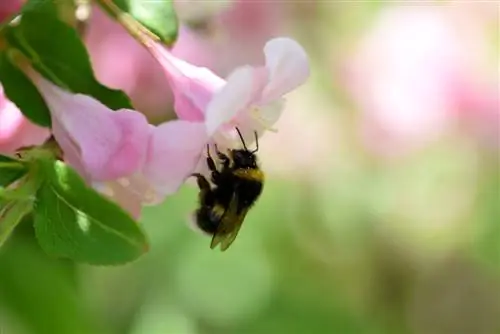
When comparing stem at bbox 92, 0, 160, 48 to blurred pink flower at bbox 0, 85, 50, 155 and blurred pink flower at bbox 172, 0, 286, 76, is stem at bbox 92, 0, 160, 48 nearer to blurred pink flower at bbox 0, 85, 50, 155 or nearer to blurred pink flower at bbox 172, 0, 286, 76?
blurred pink flower at bbox 0, 85, 50, 155

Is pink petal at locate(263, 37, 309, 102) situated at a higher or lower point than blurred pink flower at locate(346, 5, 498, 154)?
higher

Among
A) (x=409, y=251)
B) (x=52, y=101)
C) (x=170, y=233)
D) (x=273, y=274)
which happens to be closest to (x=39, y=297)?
(x=52, y=101)

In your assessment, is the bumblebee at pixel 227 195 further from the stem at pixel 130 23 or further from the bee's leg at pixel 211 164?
the stem at pixel 130 23

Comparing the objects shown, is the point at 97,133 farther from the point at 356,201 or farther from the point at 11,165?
the point at 356,201

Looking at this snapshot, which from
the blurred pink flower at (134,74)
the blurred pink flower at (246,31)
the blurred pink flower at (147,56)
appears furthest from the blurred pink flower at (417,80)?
the blurred pink flower at (134,74)

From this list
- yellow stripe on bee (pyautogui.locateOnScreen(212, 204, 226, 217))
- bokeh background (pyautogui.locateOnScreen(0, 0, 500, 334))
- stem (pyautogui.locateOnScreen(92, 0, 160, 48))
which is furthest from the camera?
bokeh background (pyautogui.locateOnScreen(0, 0, 500, 334))

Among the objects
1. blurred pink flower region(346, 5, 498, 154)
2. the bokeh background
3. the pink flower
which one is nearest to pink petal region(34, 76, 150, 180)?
the pink flower
